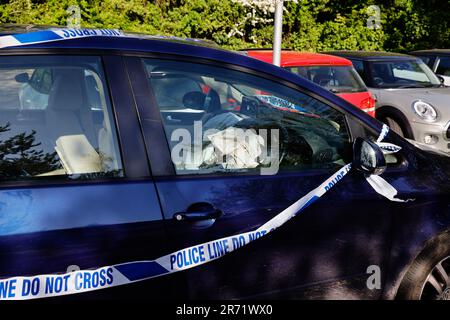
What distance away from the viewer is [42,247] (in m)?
1.91

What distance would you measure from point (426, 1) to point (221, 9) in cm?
702

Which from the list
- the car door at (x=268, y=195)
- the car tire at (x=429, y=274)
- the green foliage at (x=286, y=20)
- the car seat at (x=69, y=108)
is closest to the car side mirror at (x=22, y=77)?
the car seat at (x=69, y=108)

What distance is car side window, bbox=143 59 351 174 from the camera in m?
2.32

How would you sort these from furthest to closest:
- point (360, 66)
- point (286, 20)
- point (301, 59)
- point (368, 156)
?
1. point (286, 20)
2. point (360, 66)
3. point (301, 59)
4. point (368, 156)

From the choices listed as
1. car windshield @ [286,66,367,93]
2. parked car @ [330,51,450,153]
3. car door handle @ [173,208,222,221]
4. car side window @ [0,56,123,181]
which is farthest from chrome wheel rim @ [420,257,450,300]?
car windshield @ [286,66,367,93]

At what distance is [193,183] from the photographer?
7.22 ft

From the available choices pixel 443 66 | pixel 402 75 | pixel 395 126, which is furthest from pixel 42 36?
pixel 443 66

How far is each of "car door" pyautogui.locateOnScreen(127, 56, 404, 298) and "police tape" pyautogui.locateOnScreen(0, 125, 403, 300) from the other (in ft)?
0.11

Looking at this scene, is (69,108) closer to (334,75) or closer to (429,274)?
(429,274)

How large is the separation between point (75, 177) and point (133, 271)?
43 cm

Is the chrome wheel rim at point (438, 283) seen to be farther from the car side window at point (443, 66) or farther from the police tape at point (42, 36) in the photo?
the car side window at point (443, 66)

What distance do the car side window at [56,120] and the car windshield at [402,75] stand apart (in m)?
7.12

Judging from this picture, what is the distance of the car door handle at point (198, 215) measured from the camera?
6.92ft

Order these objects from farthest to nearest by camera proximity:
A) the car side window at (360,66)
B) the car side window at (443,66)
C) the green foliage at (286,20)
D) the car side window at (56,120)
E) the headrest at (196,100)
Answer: the green foliage at (286,20)
the car side window at (443,66)
the car side window at (360,66)
the headrest at (196,100)
the car side window at (56,120)
